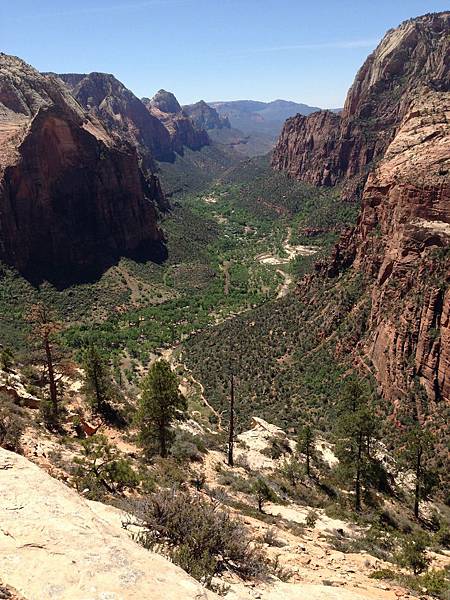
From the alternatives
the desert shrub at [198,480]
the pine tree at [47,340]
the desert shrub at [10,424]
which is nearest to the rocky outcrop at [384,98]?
the pine tree at [47,340]

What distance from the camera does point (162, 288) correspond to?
339 feet

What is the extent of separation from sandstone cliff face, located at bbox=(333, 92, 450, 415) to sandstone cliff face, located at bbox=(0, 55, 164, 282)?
62.5 m

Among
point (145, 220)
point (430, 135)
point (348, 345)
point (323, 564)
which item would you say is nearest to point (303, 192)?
point (145, 220)

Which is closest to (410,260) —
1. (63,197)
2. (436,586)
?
(436,586)

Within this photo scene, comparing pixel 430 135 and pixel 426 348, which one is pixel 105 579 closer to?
pixel 426 348

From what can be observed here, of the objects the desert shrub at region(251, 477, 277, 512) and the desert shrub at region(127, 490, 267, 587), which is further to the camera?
the desert shrub at region(251, 477, 277, 512)

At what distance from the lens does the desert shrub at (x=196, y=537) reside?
1245 cm

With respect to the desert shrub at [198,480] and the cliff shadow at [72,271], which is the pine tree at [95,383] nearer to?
the desert shrub at [198,480]

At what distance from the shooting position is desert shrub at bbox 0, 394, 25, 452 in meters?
18.6

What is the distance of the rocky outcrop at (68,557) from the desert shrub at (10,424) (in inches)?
286

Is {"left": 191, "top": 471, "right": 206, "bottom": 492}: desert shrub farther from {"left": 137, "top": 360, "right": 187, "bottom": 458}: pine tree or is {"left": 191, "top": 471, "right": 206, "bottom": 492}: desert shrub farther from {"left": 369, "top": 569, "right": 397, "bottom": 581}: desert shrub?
{"left": 369, "top": 569, "right": 397, "bottom": 581}: desert shrub

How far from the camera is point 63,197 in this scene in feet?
340

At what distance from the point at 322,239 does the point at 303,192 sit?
174 feet

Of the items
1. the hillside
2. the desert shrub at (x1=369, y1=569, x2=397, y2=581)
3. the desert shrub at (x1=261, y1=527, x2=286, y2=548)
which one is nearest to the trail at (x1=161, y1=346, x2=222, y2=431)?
the hillside
